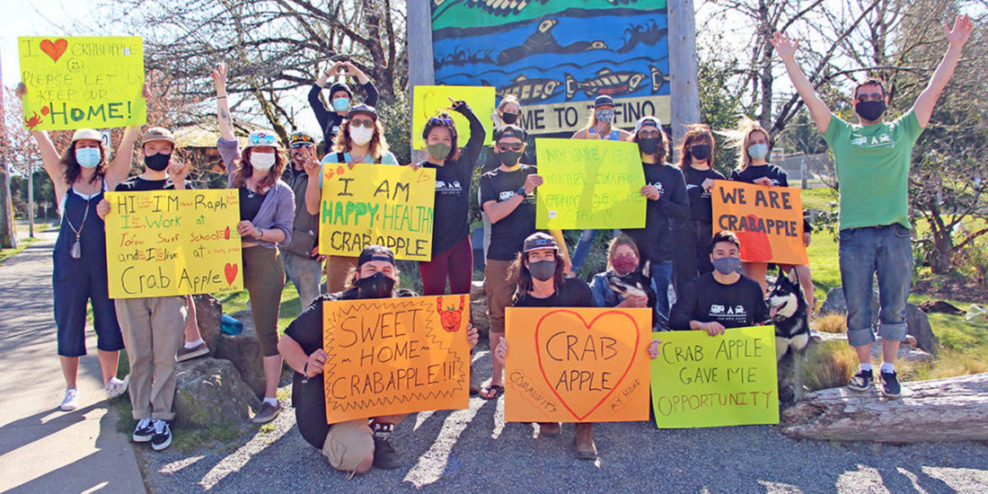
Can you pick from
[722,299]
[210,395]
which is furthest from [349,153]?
[722,299]

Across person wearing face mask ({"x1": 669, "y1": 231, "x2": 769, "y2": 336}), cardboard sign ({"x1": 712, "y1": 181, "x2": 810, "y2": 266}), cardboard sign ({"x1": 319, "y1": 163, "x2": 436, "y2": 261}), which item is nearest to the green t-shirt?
cardboard sign ({"x1": 712, "y1": 181, "x2": 810, "y2": 266})

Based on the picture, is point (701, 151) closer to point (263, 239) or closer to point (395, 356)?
point (395, 356)

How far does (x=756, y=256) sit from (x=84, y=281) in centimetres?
495

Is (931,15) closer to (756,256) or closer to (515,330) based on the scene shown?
(756,256)

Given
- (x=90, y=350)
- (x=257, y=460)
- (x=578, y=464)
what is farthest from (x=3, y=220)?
(x=578, y=464)

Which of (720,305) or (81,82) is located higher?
(81,82)

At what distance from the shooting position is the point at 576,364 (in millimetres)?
4082

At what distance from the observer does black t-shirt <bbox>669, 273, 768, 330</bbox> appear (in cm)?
448

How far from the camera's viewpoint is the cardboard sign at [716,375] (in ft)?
14.4

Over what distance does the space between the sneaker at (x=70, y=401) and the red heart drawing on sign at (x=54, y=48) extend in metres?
2.43

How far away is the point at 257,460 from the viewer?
401 centimetres

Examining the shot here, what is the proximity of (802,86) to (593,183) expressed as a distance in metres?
1.63

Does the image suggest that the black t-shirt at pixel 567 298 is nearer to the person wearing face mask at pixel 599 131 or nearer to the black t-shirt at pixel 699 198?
the person wearing face mask at pixel 599 131

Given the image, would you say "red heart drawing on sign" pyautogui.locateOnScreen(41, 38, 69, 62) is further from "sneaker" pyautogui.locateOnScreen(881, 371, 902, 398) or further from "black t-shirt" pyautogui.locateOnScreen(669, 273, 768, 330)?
"sneaker" pyautogui.locateOnScreen(881, 371, 902, 398)
